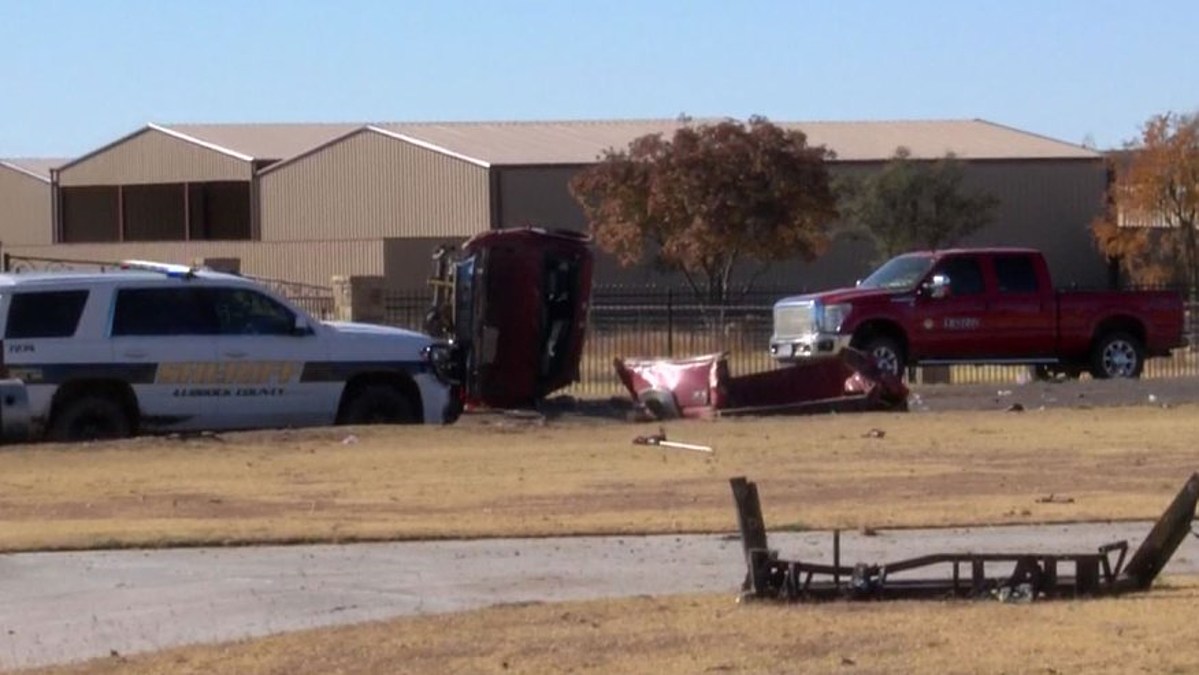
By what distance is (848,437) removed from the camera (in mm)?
24250

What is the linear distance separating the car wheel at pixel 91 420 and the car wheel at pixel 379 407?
2615 mm

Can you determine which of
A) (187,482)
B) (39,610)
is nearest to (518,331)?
(187,482)

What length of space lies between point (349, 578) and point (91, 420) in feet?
36.3

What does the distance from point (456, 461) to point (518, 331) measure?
6.65 m

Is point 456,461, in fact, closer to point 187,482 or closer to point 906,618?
point 187,482

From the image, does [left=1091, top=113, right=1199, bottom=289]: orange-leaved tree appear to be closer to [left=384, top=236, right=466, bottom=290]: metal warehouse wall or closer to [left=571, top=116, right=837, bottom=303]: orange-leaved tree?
[left=571, top=116, right=837, bottom=303]: orange-leaved tree

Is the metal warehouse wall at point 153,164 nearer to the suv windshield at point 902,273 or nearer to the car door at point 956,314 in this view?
the suv windshield at point 902,273

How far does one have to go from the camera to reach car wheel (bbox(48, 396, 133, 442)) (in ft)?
79.2

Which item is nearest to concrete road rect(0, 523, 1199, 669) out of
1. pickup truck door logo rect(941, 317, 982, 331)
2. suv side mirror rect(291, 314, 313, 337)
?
suv side mirror rect(291, 314, 313, 337)

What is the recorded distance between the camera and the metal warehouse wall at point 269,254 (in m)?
66.8

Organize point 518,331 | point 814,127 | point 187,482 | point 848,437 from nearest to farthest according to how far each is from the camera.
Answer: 1. point 187,482
2. point 848,437
3. point 518,331
4. point 814,127

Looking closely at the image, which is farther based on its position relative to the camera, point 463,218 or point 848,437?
point 463,218

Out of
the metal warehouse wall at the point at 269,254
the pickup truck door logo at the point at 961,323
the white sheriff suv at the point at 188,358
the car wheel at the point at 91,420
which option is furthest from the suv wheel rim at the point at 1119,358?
the metal warehouse wall at the point at 269,254

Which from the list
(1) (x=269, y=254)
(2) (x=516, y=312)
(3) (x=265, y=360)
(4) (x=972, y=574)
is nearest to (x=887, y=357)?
(2) (x=516, y=312)
